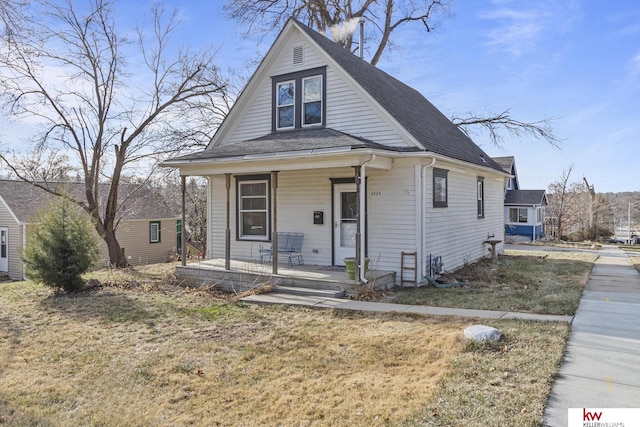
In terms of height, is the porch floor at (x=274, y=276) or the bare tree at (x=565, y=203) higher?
the bare tree at (x=565, y=203)

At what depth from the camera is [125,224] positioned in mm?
22703

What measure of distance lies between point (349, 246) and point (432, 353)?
575 cm

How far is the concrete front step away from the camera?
862 cm

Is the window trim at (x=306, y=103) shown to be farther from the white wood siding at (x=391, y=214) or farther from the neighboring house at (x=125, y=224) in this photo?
the neighboring house at (x=125, y=224)

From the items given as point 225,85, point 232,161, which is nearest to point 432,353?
point 232,161

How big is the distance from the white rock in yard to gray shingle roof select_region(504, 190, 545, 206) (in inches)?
1166

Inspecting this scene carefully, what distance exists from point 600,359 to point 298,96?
9.42 m

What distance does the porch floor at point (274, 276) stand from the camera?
900cm

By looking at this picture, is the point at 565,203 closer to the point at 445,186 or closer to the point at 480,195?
the point at 480,195

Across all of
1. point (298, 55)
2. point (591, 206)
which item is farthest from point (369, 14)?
point (591, 206)

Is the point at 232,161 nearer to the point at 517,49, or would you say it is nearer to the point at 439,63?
the point at 517,49

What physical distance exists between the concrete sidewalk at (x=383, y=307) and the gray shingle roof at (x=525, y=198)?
2789 cm

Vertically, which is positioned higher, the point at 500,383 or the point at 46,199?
the point at 46,199

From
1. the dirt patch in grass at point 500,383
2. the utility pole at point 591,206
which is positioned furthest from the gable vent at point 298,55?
the utility pole at point 591,206
